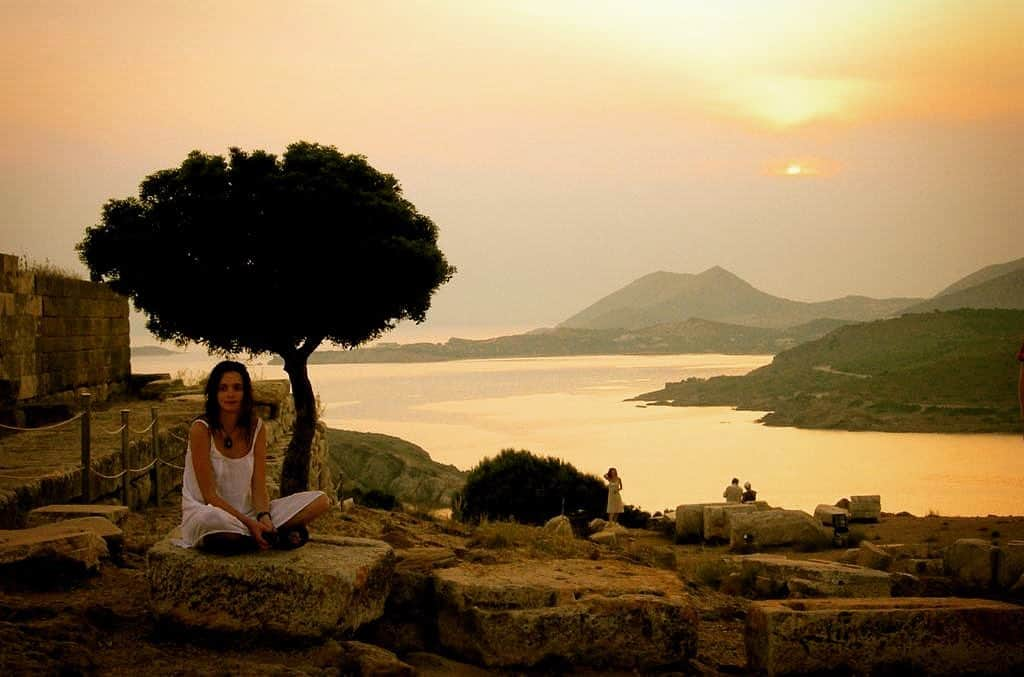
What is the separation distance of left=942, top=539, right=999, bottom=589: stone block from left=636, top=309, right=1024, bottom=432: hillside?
64.0 metres

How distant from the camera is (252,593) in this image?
6367 mm

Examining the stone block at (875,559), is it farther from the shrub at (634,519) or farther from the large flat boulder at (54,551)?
the large flat boulder at (54,551)

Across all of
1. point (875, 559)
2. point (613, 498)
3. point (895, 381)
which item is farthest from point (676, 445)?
point (875, 559)

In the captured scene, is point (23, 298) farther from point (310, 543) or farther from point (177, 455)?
point (310, 543)

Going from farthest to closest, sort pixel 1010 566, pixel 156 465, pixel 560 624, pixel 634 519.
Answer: pixel 634 519 → pixel 1010 566 → pixel 156 465 → pixel 560 624

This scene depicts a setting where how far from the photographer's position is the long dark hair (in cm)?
675

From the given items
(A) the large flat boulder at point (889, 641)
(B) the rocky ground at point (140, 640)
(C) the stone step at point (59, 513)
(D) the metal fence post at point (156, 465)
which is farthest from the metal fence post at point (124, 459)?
(A) the large flat boulder at point (889, 641)

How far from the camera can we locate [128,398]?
2198 centimetres

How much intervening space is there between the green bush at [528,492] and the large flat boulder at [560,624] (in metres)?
21.8

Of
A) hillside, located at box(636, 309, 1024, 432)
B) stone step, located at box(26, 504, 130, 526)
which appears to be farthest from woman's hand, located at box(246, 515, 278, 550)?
hillside, located at box(636, 309, 1024, 432)

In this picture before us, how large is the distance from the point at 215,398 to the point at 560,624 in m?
2.77

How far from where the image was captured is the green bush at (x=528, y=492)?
29.6 m

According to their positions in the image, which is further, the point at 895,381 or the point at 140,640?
the point at 895,381

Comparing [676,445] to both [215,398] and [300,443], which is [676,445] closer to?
[300,443]
